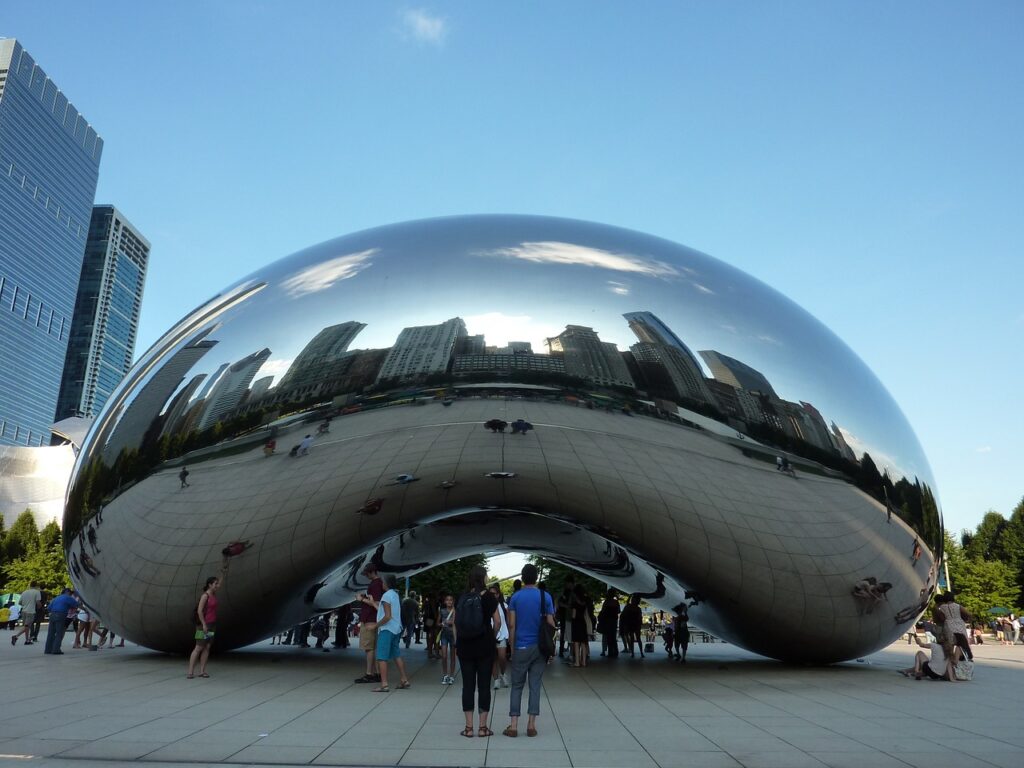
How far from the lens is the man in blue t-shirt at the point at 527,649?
597cm

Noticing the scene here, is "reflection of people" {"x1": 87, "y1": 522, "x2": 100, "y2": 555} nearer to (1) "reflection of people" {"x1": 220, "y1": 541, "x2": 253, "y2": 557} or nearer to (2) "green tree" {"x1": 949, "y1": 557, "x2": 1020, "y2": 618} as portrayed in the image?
(1) "reflection of people" {"x1": 220, "y1": 541, "x2": 253, "y2": 557}

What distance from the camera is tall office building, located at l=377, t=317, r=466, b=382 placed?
8.13 metres

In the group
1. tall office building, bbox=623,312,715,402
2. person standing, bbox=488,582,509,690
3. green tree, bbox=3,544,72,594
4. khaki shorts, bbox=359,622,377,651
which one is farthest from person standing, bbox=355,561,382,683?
green tree, bbox=3,544,72,594

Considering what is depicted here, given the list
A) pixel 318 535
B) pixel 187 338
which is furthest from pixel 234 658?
pixel 187 338

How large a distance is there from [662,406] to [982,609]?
55.4 meters

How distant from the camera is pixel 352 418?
8.14 metres

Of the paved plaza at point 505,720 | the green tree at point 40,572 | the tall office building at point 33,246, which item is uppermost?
the tall office building at point 33,246

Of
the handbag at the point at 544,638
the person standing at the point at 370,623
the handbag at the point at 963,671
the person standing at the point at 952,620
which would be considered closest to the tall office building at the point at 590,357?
the handbag at the point at 544,638

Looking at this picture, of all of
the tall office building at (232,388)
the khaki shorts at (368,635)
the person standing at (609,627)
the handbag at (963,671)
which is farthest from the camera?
the person standing at (609,627)

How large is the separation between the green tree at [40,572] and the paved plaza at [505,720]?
183 ft

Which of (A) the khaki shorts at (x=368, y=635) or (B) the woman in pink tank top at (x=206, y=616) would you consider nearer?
(B) the woman in pink tank top at (x=206, y=616)

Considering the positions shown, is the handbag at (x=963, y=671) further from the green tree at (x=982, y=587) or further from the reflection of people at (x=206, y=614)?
the green tree at (x=982, y=587)

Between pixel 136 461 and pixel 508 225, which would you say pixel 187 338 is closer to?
pixel 136 461

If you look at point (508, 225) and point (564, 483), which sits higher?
point (508, 225)
